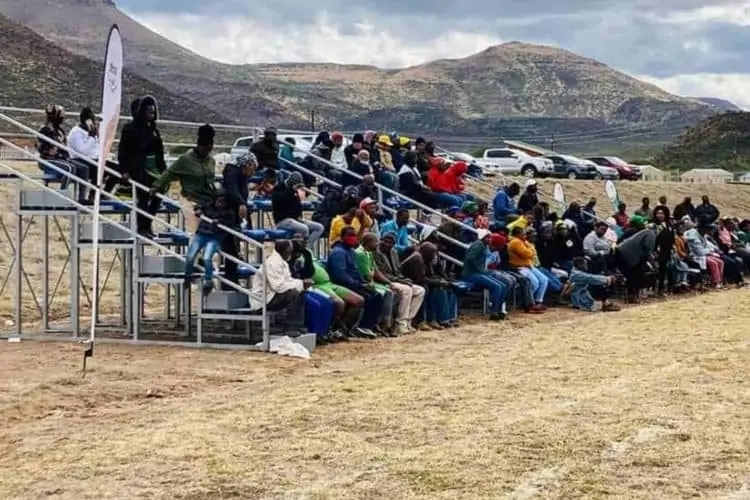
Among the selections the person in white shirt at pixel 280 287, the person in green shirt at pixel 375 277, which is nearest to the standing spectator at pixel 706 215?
the person in green shirt at pixel 375 277

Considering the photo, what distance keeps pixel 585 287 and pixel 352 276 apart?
5955 mm

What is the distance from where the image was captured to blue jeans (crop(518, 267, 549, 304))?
2025 centimetres

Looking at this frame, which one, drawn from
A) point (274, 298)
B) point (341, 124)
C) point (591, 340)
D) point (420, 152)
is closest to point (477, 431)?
point (274, 298)

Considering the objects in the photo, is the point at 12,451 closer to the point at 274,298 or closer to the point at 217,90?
the point at 274,298

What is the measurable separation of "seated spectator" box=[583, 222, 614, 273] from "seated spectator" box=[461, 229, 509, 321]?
3113 millimetres

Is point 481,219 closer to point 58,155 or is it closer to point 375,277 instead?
point 375,277

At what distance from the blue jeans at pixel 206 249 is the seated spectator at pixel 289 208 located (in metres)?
1.99

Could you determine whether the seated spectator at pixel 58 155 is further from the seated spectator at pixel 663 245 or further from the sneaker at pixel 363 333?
the seated spectator at pixel 663 245

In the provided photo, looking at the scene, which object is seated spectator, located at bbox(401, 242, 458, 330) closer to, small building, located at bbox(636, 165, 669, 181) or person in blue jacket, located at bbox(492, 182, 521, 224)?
person in blue jacket, located at bbox(492, 182, 521, 224)

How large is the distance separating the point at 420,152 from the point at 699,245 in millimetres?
6409

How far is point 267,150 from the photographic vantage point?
61.3ft

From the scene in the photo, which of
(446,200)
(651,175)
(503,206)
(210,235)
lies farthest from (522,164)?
(210,235)

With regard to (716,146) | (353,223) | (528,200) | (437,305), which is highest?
(716,146)

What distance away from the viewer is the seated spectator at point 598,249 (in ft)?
72.3
